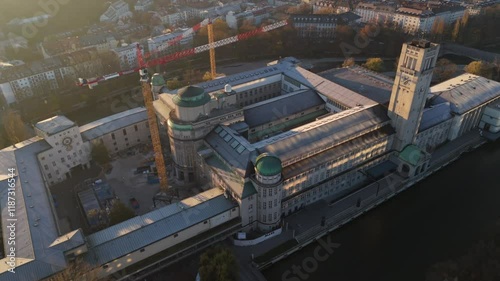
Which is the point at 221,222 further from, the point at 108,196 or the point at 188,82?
the point at 188,82

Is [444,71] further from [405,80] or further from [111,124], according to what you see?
[111,124]

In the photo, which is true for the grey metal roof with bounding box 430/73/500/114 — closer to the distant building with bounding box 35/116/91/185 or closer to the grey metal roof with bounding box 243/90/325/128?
the grey metal roof with bounding box 243/90/325/128

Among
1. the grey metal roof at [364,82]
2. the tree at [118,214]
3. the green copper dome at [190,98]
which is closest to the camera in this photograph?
the tree at [118,214]

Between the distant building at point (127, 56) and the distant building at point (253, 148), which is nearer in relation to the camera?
the distant building at point (253, 148)

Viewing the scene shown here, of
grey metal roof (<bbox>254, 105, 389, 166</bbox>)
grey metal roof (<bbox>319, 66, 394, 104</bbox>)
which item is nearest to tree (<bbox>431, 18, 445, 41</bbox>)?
grey metal roof (<bbox>319, 66, 394, 104</bbox>)

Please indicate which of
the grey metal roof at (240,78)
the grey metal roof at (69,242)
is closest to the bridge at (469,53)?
the grey metal roof at (240,78)

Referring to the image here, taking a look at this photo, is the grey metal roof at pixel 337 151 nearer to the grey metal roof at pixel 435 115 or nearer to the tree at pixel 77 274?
the grey metal roof at pixel 435 115

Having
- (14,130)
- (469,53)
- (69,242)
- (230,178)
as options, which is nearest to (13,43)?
(14,130)
